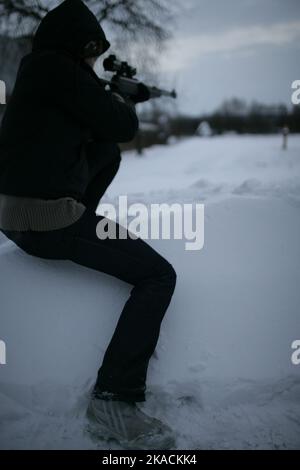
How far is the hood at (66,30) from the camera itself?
1.76m

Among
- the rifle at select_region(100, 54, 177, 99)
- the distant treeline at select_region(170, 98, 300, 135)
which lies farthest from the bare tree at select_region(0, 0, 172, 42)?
the distant treeline at select_region(170, 98, 300, 135)

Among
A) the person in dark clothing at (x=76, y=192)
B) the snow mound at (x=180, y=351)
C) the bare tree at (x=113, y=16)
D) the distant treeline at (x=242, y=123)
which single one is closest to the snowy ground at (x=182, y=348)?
the snow mound at (x=180, y=351)

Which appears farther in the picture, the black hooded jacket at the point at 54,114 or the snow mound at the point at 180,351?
the snow mound at the point at 180,351

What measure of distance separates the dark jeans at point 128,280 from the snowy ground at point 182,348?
0.98 ft

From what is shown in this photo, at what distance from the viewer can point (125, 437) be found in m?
1.70

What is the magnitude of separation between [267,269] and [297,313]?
37 cm

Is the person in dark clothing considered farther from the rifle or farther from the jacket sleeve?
the rifle

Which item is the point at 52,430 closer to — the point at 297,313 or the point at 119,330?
the point at 119,330

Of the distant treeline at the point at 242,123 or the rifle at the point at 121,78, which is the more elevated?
the distant treeline at the point at 242,123

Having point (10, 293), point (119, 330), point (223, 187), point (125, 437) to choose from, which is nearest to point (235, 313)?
point (119, 330)

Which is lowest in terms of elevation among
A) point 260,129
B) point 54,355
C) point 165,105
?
point 54,355

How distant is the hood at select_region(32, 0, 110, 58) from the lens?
1.76m

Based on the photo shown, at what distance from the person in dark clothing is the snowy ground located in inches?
9.3

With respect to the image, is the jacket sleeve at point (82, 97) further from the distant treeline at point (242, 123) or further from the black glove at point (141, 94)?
the distant treeline at point (242, 123)
